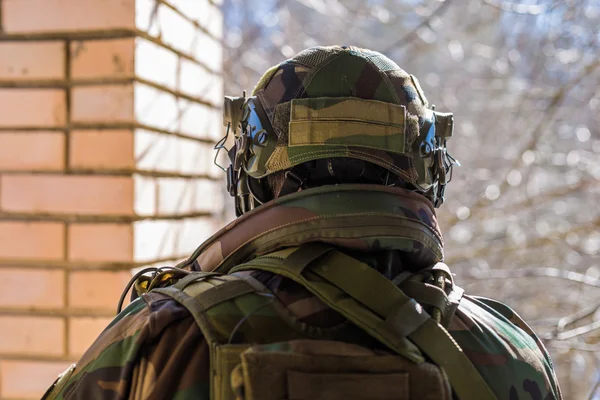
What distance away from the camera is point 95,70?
7.07ft

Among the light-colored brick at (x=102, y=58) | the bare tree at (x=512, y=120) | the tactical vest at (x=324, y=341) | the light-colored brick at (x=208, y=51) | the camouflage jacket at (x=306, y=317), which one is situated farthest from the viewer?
the bare tree at (x=512, y=120)

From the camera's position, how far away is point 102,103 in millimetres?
2152

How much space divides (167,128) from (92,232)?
18.7 inches

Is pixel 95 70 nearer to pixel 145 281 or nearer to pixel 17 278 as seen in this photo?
pixel 17 278

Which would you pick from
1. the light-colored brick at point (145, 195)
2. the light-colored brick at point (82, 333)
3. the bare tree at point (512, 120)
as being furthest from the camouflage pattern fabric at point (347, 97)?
the bare tree at point (512, 120)

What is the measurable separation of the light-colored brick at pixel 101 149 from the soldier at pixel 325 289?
0.80 metres

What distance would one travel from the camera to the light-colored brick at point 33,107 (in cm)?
219

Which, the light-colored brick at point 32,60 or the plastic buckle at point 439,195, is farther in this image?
the light-colored brick at point 32,60

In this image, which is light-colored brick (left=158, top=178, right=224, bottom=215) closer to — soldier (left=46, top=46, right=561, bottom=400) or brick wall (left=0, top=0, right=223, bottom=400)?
brick wall (left=0, top=0, right=223, bottom=400)

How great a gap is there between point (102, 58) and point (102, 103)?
0.50ft

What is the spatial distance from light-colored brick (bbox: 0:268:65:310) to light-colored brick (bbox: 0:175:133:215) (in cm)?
22

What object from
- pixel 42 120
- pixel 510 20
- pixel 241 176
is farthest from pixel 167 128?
pixel 510 20

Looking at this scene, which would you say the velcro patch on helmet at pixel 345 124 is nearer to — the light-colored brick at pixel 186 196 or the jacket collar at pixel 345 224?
the jacket collar at pixel 345 224

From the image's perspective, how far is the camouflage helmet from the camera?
1.28 meters
